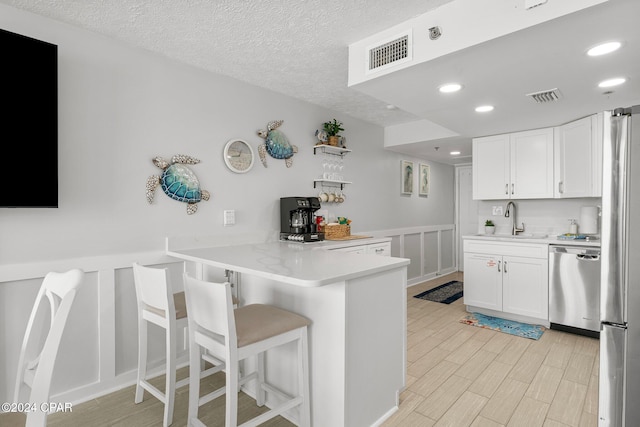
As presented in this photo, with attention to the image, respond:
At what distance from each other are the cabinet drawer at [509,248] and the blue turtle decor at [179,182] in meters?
2.95

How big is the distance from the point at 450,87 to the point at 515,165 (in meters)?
1.95

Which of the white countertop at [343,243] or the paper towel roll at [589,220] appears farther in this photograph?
the paper towel roll at [589,220]

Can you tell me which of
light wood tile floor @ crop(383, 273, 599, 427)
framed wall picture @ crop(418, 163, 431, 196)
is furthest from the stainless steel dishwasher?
framed wall picture @ crop(418, 163, 431, 196)

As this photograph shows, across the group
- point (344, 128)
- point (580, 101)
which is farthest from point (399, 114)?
point (580, 101)

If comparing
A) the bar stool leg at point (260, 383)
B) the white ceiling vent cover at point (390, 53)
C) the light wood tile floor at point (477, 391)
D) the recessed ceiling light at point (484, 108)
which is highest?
the white ceiling vent cover at point (390, 53)

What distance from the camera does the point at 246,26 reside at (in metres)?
2.13

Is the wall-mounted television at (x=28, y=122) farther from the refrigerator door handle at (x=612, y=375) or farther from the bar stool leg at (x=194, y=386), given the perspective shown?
the refrigerator door handle at (x=612, y=375)

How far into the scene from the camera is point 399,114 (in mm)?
4059

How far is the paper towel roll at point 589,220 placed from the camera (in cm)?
352

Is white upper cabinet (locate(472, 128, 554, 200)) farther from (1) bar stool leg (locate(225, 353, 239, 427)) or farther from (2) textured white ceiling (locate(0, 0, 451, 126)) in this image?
(1) bar stool leg (locate(225, 353, 239, 427))

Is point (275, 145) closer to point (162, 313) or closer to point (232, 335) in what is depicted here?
point (162, 313)

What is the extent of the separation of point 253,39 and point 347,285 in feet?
5.70

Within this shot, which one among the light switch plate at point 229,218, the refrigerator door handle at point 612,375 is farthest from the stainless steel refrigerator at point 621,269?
the light switch plate at point 229,218

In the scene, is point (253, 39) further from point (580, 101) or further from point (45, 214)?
point (580, 101)
